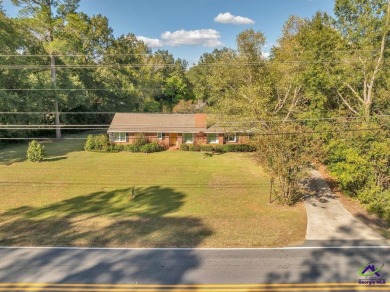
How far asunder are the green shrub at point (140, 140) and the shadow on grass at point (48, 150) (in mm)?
6838

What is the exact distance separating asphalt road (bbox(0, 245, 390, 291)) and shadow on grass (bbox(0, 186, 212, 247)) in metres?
0.90

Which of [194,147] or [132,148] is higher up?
[194,147]

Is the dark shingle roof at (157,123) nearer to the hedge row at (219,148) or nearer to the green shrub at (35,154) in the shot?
the hedge row at (219,148)

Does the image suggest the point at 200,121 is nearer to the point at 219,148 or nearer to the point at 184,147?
the point at 184,147

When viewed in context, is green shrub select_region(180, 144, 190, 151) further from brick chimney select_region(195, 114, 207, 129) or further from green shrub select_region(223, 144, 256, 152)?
green shrub select_region(223, 144, 256, 152)

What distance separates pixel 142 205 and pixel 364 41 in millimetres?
19191

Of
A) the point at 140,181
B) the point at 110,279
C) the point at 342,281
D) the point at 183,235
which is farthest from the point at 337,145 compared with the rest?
the point at 110,279

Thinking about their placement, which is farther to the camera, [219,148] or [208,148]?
[219,148]

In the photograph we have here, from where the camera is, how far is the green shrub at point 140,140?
106ft

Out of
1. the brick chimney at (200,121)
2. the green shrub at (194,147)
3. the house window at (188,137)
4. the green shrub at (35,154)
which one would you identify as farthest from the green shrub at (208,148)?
the green shrub at (35,154)

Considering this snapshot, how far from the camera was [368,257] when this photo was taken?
469 inches

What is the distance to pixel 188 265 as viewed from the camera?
37.2 ft

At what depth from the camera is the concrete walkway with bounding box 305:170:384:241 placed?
548 inches

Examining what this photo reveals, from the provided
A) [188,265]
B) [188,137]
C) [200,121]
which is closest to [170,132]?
[188,137]
